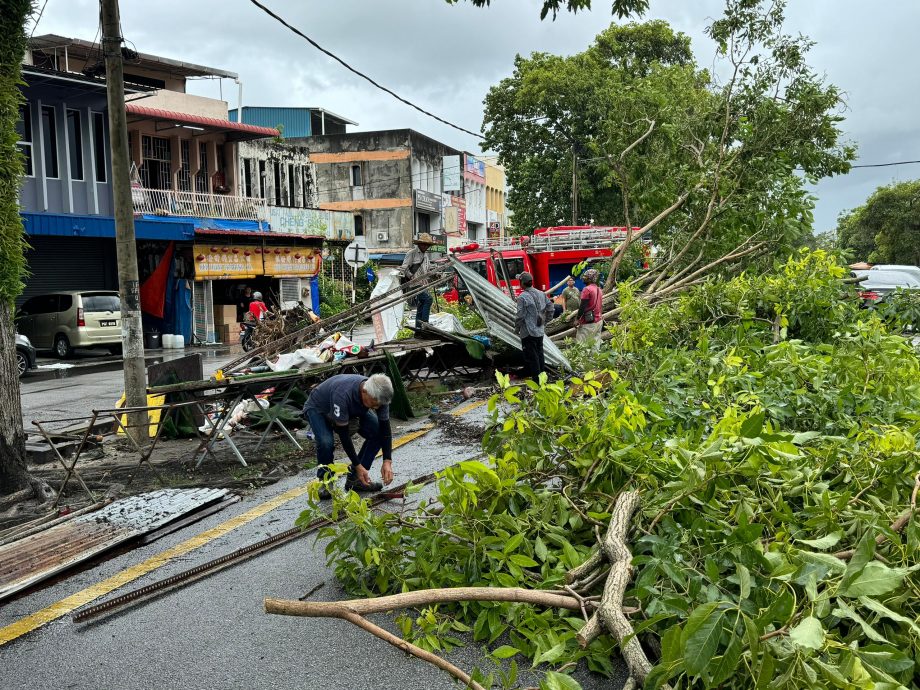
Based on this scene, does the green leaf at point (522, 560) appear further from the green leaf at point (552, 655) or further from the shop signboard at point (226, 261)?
the shop signboard at point (226, 261)

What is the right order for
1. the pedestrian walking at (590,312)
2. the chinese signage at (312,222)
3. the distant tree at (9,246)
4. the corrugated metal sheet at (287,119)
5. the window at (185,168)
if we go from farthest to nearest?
the corrugated metal sheet at (287,119) → the chinese signage at (312,222) → the window at (185,168) → the pedestrian walking at (590,312) → the distant tree at (9,246)

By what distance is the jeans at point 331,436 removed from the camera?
265 inches

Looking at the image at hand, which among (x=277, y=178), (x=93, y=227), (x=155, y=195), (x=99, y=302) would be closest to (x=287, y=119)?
(x=277, y=178)

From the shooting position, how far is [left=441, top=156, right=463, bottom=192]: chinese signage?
5478 cm

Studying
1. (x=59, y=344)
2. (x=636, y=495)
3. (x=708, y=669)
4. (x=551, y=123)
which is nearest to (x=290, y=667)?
(x=636, y=495)

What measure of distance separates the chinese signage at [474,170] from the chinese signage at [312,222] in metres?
26.5

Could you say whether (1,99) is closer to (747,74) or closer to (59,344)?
(747,74)

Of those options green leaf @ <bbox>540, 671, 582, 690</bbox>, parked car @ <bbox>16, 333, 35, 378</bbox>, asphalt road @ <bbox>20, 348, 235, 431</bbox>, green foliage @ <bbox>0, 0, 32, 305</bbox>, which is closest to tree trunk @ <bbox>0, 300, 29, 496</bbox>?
green foliage @ <bbox>0, 0, 32, 305</bbox>

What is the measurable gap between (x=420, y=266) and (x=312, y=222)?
22295mm

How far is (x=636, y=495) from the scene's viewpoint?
401 cm

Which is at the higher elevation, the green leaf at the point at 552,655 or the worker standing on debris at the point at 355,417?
the worker standing on debris at the point at 355,417

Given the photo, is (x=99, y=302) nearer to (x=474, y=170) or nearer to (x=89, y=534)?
(x=89, y=534)

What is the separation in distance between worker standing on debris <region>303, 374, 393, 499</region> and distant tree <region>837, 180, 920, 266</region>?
43238 mm

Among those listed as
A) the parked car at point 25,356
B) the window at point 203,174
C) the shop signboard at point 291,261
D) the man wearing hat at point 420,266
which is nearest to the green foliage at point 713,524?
the man wearing hat at point 420,266
